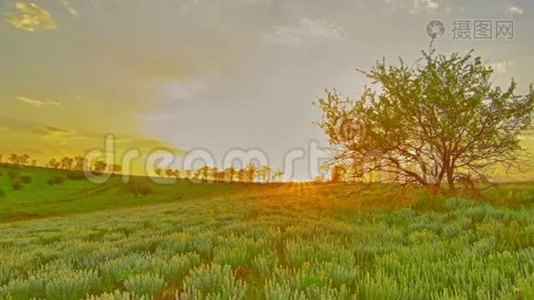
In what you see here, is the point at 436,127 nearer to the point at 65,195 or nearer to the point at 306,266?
the point at 306,266

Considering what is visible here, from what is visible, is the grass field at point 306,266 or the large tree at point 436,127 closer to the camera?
the grass field at point 306,266

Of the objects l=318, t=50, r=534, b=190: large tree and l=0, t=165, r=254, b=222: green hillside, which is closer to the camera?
l=318, t=50, r=534, b=190: large tree

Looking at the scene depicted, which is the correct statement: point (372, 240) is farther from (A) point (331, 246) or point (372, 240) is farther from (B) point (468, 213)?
(B) point (468, 213)

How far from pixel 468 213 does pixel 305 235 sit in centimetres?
555

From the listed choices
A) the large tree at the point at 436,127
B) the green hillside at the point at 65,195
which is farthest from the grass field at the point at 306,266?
the green hillside at the point at 65,195

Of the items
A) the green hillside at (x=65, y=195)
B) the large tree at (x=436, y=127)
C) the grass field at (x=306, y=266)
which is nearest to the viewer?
the grass field at (x=306, y=266)

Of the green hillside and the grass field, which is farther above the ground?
the grass field

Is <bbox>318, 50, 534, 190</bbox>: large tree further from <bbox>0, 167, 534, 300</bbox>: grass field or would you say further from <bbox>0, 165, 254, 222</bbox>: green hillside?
<bbox>0, 165, 254, 222</bbox>: green hillside

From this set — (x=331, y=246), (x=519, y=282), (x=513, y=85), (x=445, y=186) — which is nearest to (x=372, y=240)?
(x=331, y=246)

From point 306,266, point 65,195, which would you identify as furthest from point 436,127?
point 65,195

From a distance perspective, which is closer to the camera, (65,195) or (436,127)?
(436,127)

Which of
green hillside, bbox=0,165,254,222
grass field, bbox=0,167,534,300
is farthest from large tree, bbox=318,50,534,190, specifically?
green hillside, bbox=0,165,254,222

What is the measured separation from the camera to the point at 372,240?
7.38 meters

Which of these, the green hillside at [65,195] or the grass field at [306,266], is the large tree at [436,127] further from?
the green hillside at [65,195]
